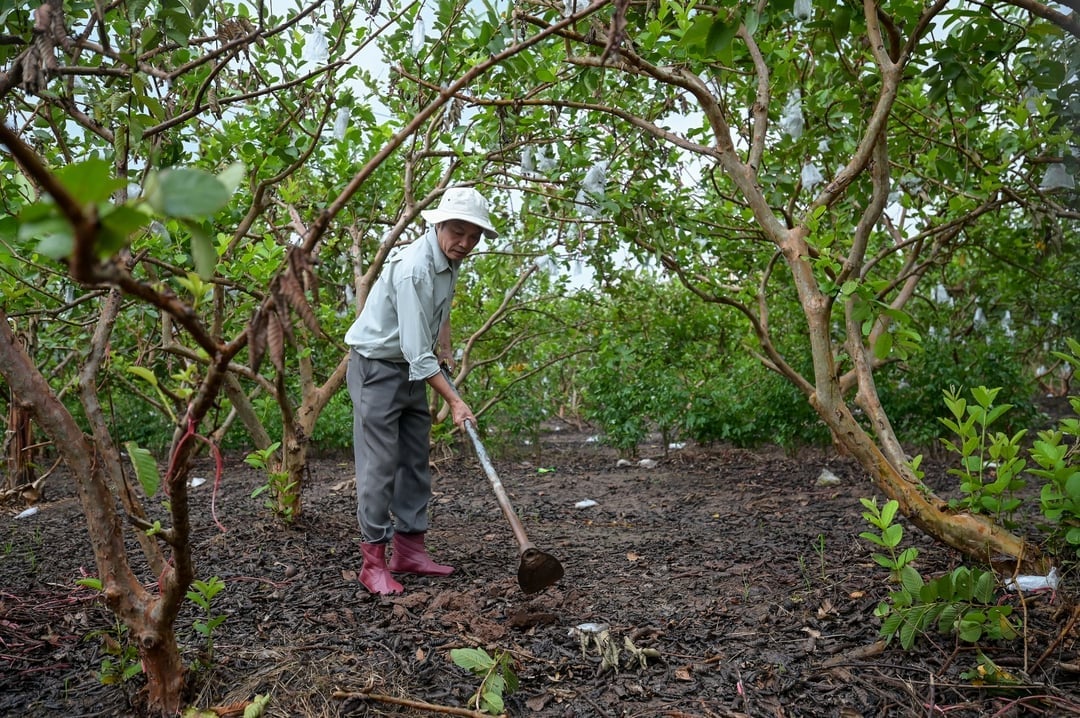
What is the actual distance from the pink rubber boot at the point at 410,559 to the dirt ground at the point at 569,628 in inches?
3.0

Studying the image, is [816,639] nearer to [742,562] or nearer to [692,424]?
[742,562]

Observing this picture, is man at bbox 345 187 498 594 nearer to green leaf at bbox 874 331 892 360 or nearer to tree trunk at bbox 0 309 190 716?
tree trunk at bbox 0 309 190 716

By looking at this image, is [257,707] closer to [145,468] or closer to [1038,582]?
[145,468]

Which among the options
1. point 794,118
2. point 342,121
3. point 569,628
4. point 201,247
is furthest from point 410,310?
point 794,118

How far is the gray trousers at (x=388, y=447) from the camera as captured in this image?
3.10m

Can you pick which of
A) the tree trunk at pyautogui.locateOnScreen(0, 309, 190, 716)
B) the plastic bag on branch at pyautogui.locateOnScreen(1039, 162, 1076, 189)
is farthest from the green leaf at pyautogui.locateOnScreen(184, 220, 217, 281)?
the plastic bag on branch at pyautogui.locateOnScreen(1039, 162, 1076, 189)

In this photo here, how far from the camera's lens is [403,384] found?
10.4ft

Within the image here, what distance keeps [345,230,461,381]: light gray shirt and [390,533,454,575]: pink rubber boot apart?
723mm

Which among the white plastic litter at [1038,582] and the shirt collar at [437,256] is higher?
the shirt collar at [437,256]

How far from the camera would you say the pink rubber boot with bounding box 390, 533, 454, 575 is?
3.25 metres

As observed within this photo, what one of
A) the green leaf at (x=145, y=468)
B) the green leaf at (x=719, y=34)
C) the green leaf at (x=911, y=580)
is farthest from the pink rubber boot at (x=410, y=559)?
the green leaf at (x=719, y=34)

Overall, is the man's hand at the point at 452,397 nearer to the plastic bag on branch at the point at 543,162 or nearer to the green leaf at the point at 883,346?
the green leaf at the point at 883,346

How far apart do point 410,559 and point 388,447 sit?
499 mm

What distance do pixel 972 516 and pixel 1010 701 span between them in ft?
2.46
